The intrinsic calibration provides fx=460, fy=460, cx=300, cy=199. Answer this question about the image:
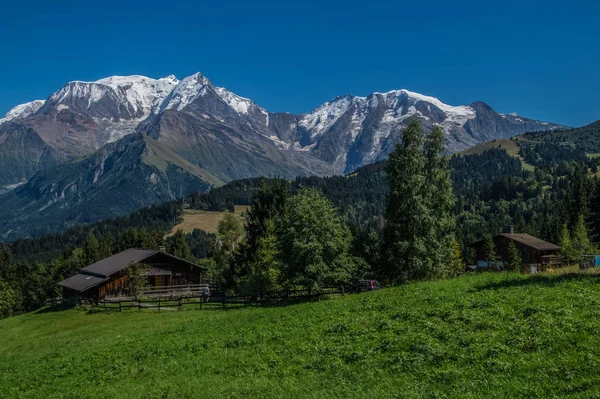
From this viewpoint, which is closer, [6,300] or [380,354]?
[380,354]

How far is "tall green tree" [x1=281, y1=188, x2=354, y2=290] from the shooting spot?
4675 centimetres

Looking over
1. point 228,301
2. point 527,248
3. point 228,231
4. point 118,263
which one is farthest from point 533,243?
point 118,263

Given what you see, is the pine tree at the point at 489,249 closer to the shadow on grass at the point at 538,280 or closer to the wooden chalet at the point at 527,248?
the wooden chalet at the point at 527,248

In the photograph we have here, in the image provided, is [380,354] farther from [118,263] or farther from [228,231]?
[228,231]

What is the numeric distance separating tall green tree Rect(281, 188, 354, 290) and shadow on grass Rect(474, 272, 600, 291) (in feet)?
73.1

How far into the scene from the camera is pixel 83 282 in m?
72.7

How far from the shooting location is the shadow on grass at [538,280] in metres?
23.4

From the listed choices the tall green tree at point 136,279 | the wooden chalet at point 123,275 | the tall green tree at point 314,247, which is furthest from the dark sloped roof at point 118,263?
the tall green tree at point 314,247

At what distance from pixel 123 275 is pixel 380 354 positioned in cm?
6325

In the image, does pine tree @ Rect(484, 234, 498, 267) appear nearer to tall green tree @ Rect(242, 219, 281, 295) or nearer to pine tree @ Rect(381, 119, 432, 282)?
tall green tree @ Rect(242, 219, 281, 295)

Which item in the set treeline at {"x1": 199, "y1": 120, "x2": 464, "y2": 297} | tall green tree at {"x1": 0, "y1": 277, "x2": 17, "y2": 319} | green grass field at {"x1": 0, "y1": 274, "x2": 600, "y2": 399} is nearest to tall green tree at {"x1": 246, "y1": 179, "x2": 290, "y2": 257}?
treeline at {"x1": 199, "y1": 120, "x2": 464, "y2": 297}

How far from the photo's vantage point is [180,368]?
68.3 ft

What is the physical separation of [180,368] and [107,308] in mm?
42520

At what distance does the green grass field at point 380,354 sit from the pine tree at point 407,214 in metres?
19.0
